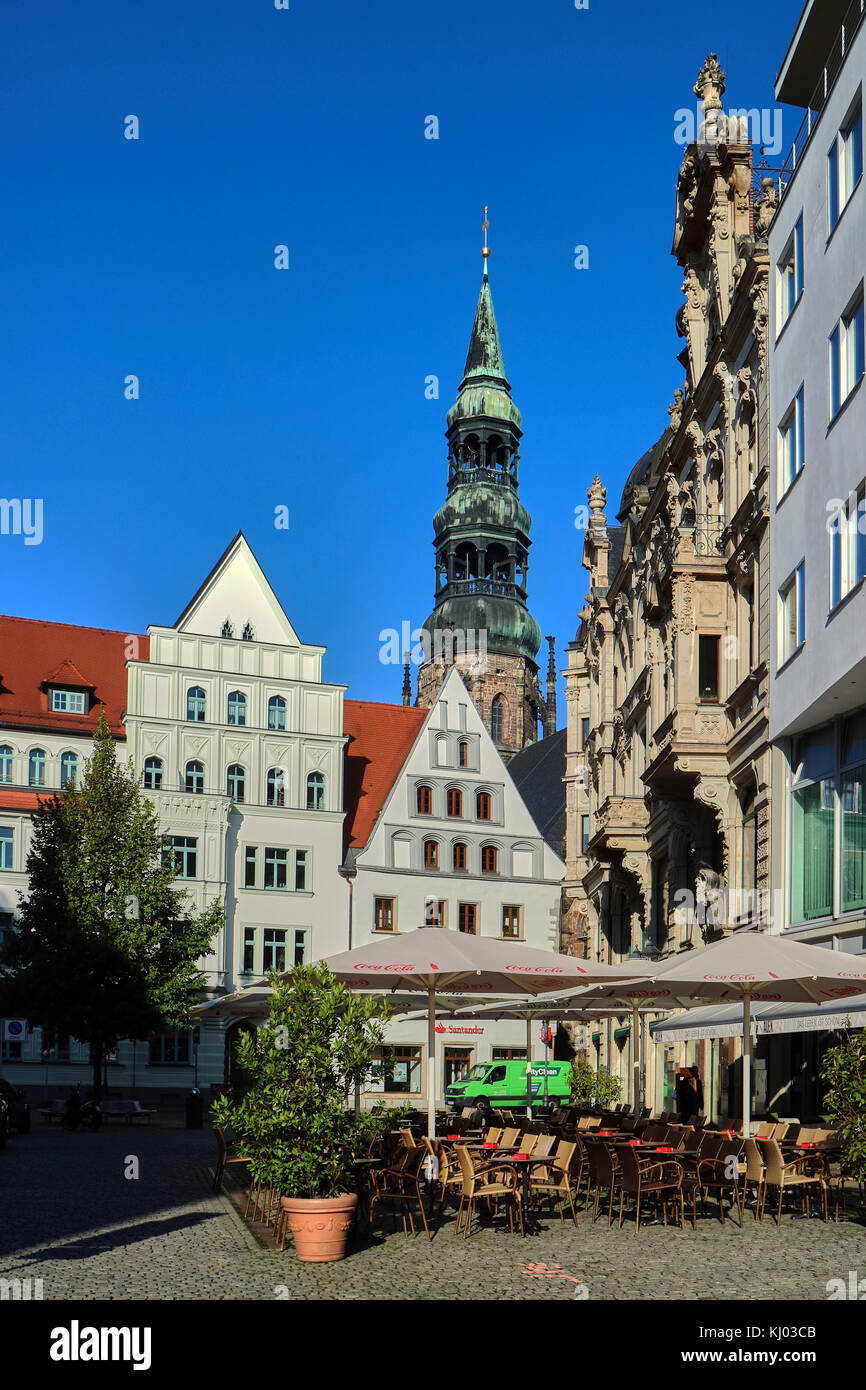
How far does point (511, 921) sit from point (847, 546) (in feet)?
117

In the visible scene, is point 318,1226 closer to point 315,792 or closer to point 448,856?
point 315,792

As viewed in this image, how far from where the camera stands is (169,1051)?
50.5 m

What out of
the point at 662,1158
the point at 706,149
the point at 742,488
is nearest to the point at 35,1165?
the point at 662,1158

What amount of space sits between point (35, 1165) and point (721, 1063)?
524 inches

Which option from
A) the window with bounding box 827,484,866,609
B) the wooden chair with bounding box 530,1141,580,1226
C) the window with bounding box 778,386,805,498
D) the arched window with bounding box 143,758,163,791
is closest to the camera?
the wooden chair with bounding box 530,1141,580,1226

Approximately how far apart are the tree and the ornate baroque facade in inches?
466

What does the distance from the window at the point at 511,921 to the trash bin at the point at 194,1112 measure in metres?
18.8

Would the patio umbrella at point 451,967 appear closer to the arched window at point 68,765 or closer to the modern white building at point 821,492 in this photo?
the modern white building at point 821,492

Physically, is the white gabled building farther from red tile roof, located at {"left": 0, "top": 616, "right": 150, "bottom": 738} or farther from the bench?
the bench

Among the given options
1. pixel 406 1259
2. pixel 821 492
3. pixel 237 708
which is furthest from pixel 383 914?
pixel 406 1259

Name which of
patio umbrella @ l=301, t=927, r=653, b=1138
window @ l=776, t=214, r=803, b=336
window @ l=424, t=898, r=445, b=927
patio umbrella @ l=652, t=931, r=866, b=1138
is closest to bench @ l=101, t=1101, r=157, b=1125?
window @ l=424, t=898, r=445, b=927

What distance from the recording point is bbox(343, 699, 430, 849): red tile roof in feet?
190

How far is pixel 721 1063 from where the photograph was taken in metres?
31.2
